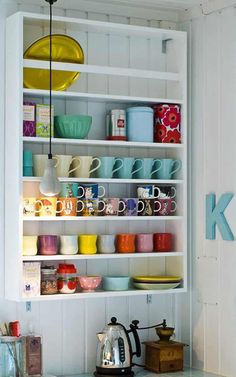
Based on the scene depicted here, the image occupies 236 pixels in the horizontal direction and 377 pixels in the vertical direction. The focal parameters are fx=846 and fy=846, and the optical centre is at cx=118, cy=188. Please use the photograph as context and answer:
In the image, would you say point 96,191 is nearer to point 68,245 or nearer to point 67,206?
point 67,206

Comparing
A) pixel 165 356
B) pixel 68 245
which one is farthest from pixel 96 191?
pixel 165 356

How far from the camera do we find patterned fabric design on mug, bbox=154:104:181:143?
4148 millimetres

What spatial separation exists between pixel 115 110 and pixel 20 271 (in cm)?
92

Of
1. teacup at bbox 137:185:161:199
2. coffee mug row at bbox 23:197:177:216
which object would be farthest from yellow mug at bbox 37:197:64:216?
teacup at bbox 137:185:161:199

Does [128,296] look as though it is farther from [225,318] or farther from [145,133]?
[145,133]

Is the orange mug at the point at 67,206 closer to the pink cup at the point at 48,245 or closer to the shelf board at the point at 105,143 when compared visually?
the pink cup at the point at 48,245

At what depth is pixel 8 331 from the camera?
3803 mm

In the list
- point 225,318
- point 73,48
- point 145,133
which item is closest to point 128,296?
point 225,318

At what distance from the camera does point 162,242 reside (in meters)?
4.17

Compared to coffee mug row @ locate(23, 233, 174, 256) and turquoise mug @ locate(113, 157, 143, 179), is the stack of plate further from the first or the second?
turquoise mug @ locate(113, 157, 143, 179)

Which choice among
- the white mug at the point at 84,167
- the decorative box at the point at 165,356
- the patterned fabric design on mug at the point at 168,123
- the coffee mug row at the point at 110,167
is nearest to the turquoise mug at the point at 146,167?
the coffee mug row at the point at 110,167

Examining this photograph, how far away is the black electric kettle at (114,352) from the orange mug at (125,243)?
1.09 ft

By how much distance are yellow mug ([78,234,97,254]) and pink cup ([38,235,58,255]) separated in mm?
140

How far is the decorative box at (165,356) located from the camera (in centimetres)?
403
